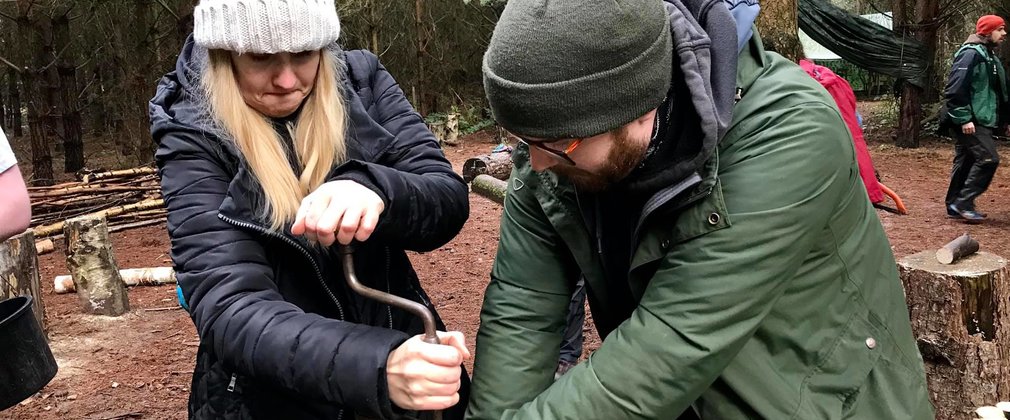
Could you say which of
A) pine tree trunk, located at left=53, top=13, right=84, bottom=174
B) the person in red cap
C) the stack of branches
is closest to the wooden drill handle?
the person in red cap

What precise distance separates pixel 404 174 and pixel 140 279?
218 inches

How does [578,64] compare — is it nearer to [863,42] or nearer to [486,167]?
[486,167]

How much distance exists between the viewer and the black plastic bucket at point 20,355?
6.99 feet

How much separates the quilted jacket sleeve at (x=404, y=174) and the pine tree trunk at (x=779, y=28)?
3.56 m

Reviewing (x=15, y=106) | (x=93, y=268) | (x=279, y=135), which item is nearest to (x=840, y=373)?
(x=279, y=135)

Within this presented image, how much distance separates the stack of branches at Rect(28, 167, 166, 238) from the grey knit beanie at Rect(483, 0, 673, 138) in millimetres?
8730

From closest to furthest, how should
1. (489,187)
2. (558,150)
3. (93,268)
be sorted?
(558,150)
(93,268)
(489,187)

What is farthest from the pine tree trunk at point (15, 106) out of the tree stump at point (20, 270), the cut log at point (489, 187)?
the tree stump at point (20, 270)

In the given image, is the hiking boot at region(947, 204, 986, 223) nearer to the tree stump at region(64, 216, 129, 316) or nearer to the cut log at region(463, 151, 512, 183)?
Result: the cut log at region(463, 151, 512, 183)

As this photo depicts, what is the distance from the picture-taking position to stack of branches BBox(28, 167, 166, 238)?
912 cm

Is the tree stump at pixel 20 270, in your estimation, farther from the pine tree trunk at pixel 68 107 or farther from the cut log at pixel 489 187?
the pine tree trunk at pixel 68 107

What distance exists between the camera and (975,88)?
24.9 ft

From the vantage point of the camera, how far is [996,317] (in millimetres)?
2838

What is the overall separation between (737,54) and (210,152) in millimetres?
1007
